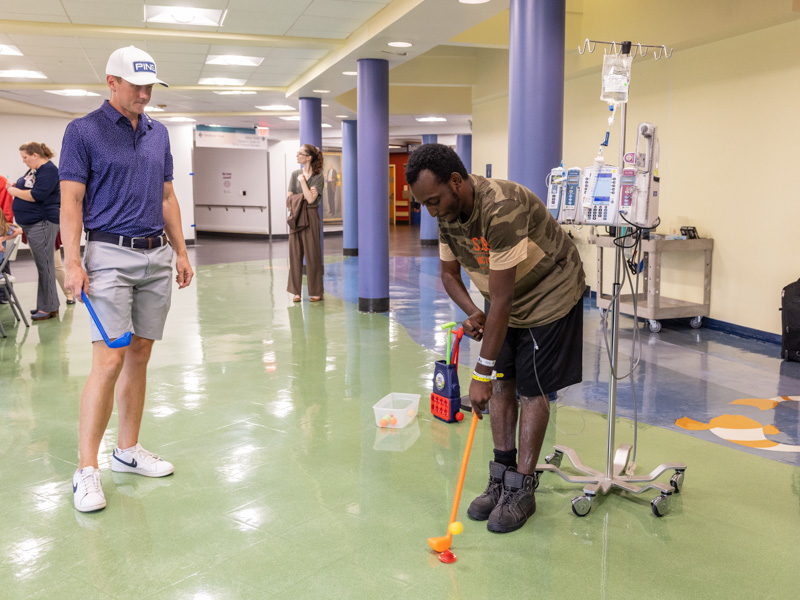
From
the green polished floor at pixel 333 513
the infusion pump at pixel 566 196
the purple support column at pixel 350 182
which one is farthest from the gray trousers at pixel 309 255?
the purple support column at pixel 350 182

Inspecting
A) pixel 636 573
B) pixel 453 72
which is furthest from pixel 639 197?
pixel 453 72

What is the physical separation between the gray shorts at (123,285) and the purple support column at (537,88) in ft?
7.85

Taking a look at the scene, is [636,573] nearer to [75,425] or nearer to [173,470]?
[173,470]

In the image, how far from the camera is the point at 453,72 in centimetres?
1108

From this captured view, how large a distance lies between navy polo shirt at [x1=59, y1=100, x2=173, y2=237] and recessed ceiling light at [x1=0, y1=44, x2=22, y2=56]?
6.57 metres

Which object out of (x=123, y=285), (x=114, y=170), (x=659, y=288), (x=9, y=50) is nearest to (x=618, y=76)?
(x=114, y=170)

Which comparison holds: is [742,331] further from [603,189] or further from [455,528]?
[455,528]

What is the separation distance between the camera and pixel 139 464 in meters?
3.32

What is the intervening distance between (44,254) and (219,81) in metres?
4.77

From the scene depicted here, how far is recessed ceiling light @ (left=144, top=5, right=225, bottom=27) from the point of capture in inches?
270

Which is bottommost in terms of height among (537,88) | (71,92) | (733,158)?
(733,158)

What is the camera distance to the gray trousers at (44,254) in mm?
7045

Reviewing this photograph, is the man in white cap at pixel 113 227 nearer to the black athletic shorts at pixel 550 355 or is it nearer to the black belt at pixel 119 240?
the black belt at pixel 119 240

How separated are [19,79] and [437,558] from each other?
11.0 meters
